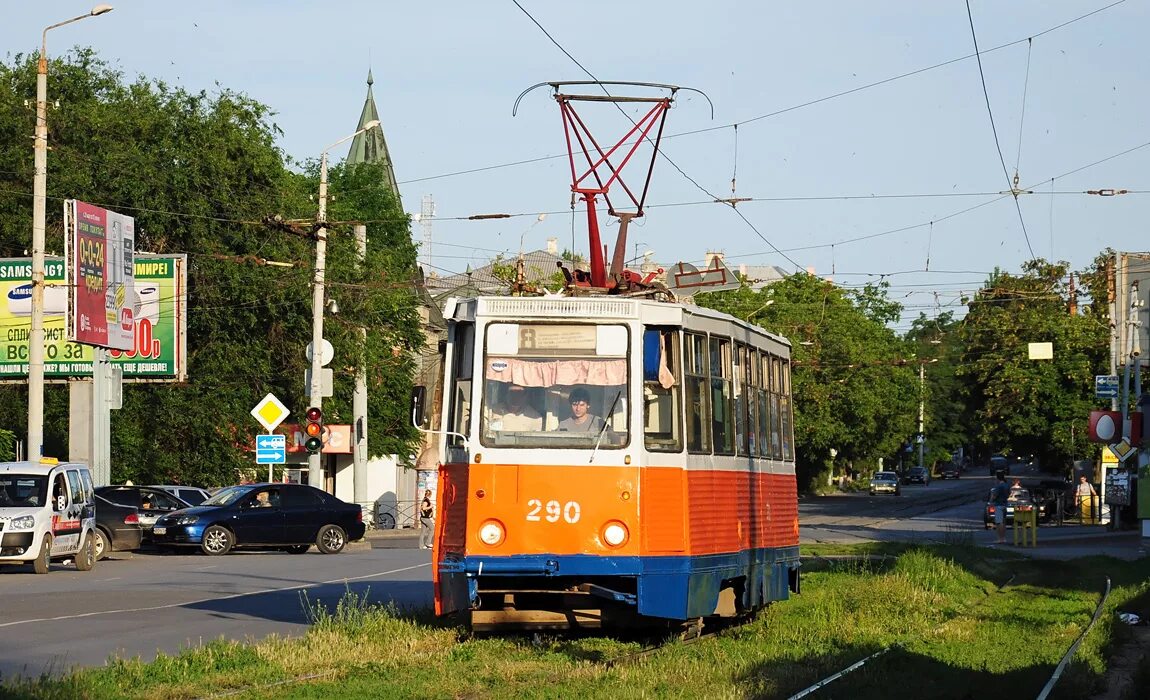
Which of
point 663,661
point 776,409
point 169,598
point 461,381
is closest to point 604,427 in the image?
point 461,381

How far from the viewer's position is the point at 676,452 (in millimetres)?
14070

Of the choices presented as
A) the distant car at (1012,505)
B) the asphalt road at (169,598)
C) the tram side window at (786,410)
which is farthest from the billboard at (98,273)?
the distant car at (1012,505)

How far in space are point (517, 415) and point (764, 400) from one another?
13.8ft

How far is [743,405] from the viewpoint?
16219 mm

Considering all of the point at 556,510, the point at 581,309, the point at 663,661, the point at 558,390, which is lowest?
the point at 663,661

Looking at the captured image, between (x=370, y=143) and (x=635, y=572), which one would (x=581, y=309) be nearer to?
(x=635, y=572)

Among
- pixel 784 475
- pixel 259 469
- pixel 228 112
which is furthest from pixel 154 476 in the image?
pixel 784 475

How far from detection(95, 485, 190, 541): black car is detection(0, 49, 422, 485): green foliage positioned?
1186 cm

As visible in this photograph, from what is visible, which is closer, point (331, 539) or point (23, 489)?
point (23, 489)

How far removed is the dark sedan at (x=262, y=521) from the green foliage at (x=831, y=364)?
138ft

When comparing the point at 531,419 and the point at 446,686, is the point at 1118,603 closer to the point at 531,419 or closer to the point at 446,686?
the point at 531,419

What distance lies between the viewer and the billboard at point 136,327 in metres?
41.2

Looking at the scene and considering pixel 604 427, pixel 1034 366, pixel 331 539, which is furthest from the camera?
pixel 1034 366

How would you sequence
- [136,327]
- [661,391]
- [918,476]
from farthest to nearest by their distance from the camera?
[918,476] < [136,327] < [661,391]
